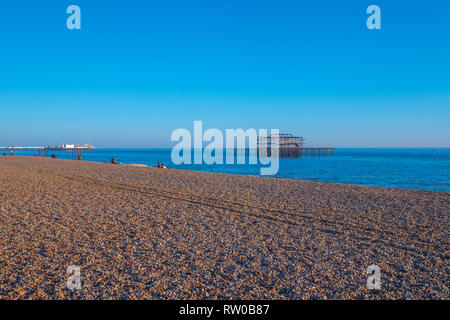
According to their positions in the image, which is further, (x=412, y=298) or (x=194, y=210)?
(x=194, y=210)

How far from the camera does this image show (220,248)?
18.4 ft

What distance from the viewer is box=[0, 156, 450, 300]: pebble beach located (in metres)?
4.03

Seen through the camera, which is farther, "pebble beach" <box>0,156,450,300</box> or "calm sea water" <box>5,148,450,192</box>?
"calm sea water" <box>5,148,450,192</box>

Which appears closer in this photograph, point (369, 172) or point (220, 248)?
point (220, 248)

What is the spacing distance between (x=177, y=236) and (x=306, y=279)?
2.90m

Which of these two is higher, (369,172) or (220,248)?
(220,248)

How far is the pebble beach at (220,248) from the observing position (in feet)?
13.2

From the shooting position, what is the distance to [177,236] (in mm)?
6277

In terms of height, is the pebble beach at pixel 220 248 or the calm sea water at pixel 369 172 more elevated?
the pebble beach at pixel 220 248

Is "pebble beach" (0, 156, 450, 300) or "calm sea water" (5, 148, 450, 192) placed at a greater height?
"pebble beach" (0, 156, 450, 300)

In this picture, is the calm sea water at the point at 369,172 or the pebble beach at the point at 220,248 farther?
the calm sea water at the point at 369,172
